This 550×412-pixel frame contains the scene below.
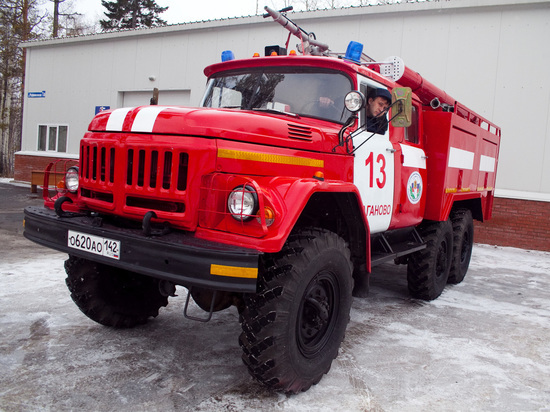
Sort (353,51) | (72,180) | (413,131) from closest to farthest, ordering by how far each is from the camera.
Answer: (72,180) < (353,51) < (413,131)

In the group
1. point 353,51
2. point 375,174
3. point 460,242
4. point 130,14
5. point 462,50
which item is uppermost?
point 130,14

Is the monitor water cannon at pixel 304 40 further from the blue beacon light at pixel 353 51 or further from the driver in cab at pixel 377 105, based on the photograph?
the driver in cab at pixel 377 105

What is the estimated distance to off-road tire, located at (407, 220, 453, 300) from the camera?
543cm

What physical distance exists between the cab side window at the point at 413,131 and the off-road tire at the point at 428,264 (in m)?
1.11

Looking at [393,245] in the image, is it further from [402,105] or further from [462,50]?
[462,50]

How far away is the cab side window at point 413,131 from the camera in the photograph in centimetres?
504

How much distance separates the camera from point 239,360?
3.66 metres

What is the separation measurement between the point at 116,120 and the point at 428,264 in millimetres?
3834

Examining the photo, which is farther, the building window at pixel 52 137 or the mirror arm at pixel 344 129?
the building window at pixel 52 137

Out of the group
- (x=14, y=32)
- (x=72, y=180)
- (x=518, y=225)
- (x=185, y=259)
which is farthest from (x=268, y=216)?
(x=14, y=32)

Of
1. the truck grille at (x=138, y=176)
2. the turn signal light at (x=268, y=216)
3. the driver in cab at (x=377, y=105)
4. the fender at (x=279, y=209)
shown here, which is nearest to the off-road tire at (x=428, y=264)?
the driver in cab at (x=377, y=105)

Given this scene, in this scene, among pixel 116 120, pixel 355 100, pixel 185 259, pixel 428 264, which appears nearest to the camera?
pixel 185 259

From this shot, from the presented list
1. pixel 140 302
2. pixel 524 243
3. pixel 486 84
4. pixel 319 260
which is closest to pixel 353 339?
pixel 319 260

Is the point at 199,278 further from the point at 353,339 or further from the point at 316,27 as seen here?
the point at 316,27
